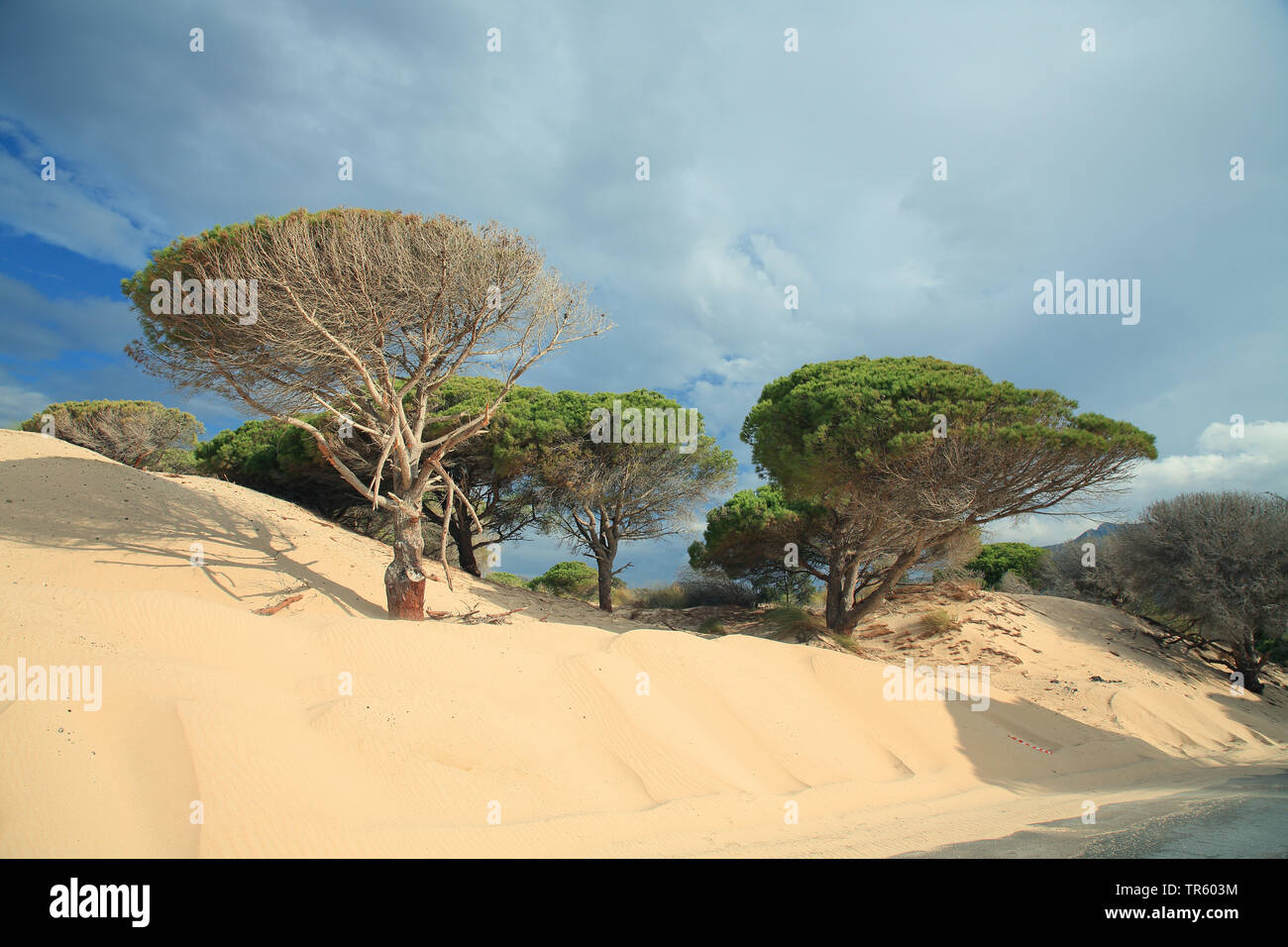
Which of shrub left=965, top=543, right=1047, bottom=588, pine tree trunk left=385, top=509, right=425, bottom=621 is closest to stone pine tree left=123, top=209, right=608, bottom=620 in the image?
pine tree trunk left=385, top=509, right=425, bottom=621

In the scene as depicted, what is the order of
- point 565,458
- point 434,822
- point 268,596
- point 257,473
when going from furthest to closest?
point 257,473 < point 565,458 < point 268,596 < point 434,822

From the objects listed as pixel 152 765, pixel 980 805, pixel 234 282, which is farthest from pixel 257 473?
pixel 980 805

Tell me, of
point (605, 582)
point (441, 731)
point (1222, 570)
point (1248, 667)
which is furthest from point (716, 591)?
point (441, 731)

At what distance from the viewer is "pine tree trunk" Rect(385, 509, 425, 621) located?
1100cm

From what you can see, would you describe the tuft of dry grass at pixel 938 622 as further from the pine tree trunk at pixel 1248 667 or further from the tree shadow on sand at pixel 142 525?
the tree shadow on sand at pixel 142 525

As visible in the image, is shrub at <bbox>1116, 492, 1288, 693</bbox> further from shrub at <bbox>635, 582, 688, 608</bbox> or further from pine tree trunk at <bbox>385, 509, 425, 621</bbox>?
pine tree trunk at <bbox>385, 509, 425, 621</bbox>

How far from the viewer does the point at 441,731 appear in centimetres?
565

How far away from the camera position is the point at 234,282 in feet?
36.7

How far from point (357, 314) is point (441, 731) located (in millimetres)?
8572

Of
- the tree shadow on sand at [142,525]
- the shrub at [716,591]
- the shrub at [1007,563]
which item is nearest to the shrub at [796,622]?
the shrub at [716,591]

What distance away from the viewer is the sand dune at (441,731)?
4105mm

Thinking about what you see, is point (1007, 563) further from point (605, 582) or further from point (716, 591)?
point (605, 582)

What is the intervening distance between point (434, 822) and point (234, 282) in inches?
423
